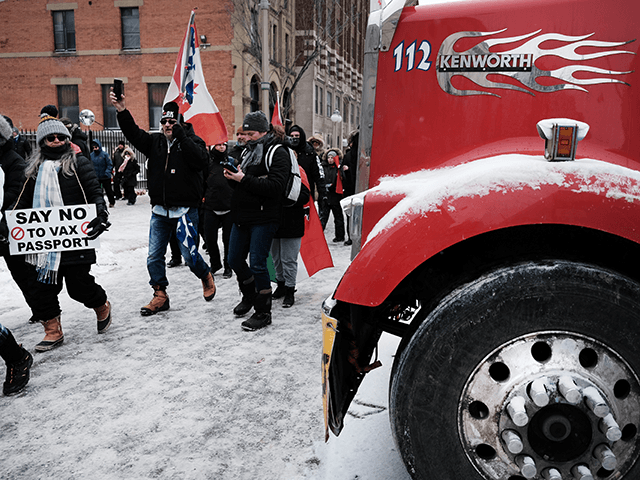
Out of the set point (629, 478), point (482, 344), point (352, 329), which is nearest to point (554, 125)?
point (482, 344)

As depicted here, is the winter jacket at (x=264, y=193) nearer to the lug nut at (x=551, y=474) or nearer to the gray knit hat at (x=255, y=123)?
the gray knit hat at (x=255, y=123)

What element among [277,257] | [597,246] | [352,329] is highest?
[597,246]

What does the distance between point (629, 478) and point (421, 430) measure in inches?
28.7

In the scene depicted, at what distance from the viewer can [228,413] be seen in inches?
131

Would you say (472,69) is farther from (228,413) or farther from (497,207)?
(228,413)

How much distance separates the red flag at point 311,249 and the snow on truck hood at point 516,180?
14.6ft

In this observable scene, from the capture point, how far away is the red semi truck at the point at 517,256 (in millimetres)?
1753

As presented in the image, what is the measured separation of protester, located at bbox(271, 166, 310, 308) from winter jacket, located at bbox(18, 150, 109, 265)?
6.45 feet

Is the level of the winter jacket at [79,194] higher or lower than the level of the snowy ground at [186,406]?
higher

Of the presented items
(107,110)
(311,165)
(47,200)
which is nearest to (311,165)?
(311,165)

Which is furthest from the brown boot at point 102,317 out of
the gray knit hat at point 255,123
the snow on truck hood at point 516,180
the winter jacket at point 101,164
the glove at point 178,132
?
the winter jacket at point 101,164

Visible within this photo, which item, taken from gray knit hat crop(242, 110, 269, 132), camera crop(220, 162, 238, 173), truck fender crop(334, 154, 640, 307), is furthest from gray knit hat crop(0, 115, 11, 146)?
truck fender crop(334, 154, 640, 307)

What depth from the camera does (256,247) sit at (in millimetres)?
5230

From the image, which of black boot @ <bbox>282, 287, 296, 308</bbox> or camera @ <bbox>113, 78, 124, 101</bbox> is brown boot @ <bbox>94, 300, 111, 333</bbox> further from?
camera @ <bbox>113, 78, 124, 101</bbox>
